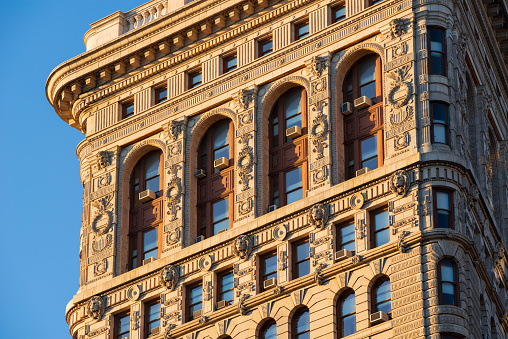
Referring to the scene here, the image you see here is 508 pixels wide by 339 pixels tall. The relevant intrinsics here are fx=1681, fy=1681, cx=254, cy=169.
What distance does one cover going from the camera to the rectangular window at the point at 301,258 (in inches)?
2970

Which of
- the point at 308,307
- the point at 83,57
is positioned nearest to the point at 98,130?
the point at 83,57

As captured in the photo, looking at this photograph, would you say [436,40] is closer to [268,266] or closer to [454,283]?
[454,283]

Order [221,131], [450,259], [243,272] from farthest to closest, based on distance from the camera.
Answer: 1. [221,131]
2. [243,272]
3. [450,259]

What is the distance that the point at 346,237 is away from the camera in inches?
2950

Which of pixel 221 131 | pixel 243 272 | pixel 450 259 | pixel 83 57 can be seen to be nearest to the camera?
pixel 450 259

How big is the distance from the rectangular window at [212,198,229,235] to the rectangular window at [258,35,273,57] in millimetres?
8095

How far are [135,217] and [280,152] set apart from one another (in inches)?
346

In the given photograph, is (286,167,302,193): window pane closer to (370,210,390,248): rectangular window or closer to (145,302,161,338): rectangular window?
(370,210,390,248): rectangular window

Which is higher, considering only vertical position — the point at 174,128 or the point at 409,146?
the point at 174,128

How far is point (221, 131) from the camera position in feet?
274

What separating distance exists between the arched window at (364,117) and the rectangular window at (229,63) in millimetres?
6931

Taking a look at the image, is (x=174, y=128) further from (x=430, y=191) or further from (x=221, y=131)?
(x=430, y=191)

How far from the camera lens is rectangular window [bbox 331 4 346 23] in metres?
81.9

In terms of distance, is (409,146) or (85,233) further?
(85,233)
